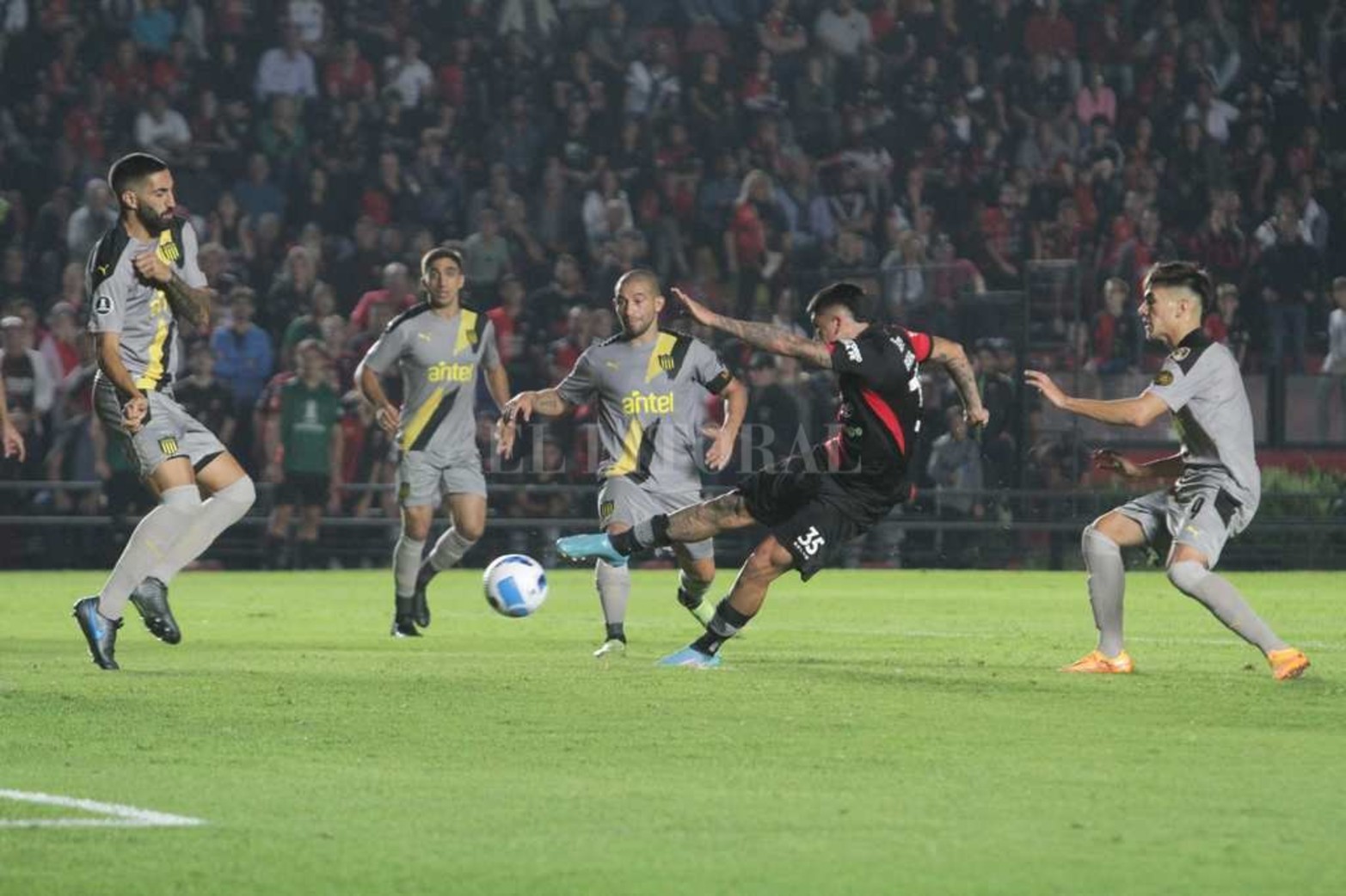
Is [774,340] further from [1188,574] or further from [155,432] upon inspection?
[155,432]

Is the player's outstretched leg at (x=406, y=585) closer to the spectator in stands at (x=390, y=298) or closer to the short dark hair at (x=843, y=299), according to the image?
the short dark hair at (x=843, y=299)

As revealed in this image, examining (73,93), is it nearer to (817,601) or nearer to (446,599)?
(446,599)

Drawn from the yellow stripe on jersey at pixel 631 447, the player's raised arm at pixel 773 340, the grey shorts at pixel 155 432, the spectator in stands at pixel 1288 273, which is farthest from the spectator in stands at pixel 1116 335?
the grey shorts at pixel 155 432

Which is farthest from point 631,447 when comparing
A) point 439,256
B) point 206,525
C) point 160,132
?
point 160,132

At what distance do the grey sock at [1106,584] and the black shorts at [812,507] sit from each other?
96 centimetres

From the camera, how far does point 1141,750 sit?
8.80 m

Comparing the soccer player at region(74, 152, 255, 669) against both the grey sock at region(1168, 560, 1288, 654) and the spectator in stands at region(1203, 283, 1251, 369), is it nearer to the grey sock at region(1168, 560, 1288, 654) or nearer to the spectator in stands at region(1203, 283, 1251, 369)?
the grey sock at region(1168, 560, 1288, 654)

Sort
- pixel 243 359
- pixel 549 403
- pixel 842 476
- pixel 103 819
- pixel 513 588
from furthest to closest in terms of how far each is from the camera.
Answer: pixel 243 359, pixel 549 403, pixel 513 588, pixel 842 476, pixel 103 819

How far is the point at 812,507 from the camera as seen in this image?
1180 centimetres

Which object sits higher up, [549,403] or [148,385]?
[148,385]

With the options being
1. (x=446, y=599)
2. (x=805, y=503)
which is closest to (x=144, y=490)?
(x=446, y=599)

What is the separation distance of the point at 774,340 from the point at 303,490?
13385 millimetres

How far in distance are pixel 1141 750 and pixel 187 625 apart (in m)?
8.82

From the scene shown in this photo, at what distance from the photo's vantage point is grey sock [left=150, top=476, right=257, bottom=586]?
12109 mm
